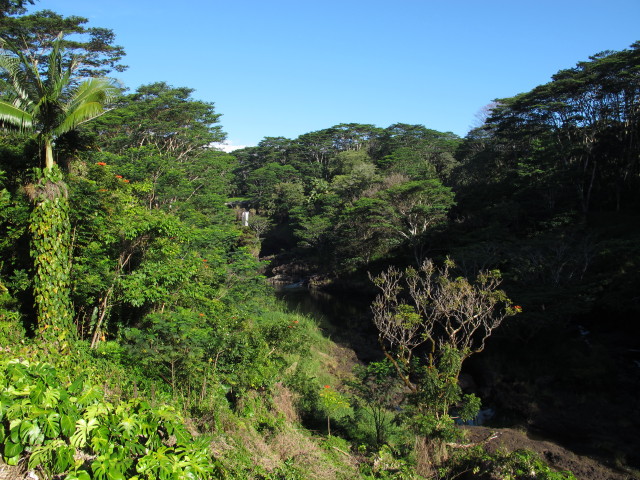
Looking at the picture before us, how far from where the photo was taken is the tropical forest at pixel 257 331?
4.42 m

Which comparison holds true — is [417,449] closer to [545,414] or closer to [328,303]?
[545,414]

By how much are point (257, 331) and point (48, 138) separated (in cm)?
494

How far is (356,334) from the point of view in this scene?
779 inches

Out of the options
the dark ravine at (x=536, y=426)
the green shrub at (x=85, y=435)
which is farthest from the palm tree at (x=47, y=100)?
the dark ravine at (x=536, y=426)

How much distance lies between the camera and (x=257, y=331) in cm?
877

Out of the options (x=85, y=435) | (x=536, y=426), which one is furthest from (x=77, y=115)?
(x=536, y=426)

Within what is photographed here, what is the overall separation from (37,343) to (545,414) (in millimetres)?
11776

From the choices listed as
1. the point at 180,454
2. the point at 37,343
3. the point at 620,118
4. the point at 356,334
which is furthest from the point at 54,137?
the point at 620,118

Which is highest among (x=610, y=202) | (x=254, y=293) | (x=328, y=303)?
(x=610, y=202)

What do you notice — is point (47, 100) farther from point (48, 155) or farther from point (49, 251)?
point (49, 251)

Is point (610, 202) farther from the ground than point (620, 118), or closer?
closer

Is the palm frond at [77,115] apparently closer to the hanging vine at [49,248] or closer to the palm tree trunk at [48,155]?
the palm tree trunk at [48,155]

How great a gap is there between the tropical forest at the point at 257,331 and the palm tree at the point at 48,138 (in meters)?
0.03

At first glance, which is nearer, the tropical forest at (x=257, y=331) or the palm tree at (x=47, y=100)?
the tropical forest at (x=257, y=331)
